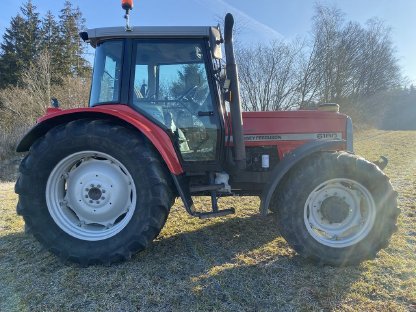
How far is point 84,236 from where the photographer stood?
3023mm

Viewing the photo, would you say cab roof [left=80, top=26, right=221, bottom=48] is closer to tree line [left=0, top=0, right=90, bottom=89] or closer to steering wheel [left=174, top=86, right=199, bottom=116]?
steering wheel [left=174, top=86, right=199, bottom=116]

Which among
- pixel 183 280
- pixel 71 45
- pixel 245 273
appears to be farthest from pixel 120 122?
pixel 71 45

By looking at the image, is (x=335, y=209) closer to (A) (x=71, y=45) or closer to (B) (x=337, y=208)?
(B) (x=337, y=208)

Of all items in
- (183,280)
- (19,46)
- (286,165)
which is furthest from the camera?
(19,46)

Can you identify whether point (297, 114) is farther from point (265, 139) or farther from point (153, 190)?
point (153, 190)

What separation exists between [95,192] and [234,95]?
154 cm

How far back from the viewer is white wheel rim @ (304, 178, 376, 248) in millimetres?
3037

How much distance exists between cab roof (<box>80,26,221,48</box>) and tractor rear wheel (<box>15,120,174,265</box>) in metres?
0.83

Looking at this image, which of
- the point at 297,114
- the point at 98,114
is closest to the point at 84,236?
the point at 98,114

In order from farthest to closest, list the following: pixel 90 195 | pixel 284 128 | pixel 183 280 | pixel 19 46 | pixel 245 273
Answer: pixel 19 46
pixel 284 128
pixel 90 195
pixel 245 273
pixel 183 280

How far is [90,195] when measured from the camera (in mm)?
3104

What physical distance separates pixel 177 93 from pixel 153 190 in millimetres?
955

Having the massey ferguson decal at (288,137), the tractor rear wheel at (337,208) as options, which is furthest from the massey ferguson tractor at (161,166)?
the massey ferguson decal at (288,137)

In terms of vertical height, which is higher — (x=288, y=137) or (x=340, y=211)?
(x=288, y=137)
